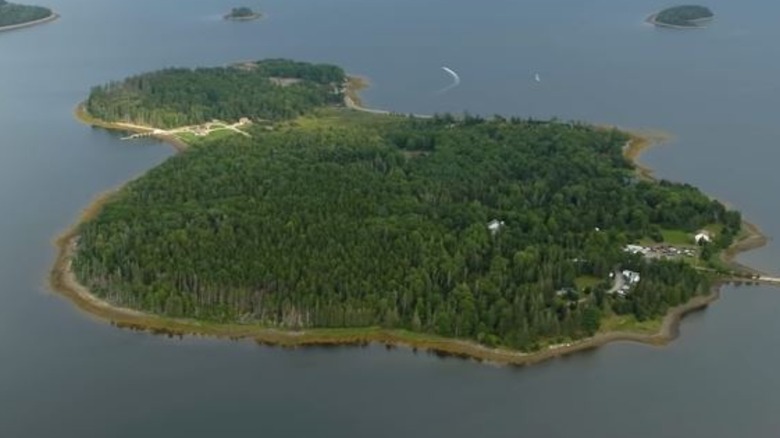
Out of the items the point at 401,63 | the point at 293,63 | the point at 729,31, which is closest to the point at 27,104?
the point at 293,63

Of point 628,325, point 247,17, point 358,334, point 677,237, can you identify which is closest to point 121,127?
point 358,334

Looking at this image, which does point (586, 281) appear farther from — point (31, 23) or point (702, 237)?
point (31, 23)

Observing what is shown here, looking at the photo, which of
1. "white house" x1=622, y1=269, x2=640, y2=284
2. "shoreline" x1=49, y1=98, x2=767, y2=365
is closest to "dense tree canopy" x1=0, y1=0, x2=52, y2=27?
"shoreline" x1=49, y1=98, x2=767, y2=365

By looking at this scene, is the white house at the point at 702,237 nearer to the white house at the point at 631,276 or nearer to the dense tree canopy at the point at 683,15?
the white house at the point at 631,276

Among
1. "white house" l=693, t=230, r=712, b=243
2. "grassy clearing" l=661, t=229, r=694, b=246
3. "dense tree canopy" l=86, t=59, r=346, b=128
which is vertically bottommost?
"grassy clearing" l=661, t=229, r=694, b=246

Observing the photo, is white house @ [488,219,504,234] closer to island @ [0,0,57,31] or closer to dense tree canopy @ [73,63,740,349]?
dense tree canopy @ [73,63,740,349]

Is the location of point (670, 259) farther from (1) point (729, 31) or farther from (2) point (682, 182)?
(1) point (729, 31)
